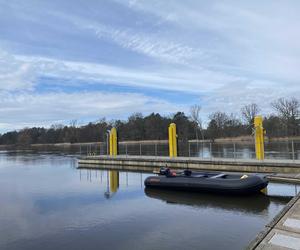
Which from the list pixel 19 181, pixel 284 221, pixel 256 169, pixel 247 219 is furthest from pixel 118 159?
pixel 284 221

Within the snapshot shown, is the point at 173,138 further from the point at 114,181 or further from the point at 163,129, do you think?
the point at 163,129

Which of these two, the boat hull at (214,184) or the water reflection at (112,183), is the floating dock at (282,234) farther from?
the water reflection at (112,183)

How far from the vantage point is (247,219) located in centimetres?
991

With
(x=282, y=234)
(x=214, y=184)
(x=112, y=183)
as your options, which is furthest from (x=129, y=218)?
(x=112, y=183)

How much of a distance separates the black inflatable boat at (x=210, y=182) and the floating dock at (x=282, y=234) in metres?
4.36

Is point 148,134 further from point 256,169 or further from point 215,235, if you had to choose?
point 215,235

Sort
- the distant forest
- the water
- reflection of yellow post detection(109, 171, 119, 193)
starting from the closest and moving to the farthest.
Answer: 1. the water
2. reflection of yellow post detection(109, 171, 119, 193)
3. the distant forest

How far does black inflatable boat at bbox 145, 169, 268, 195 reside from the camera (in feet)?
41.2

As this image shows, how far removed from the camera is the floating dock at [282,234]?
5.95 m

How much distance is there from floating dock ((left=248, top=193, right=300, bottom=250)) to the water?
96 centimetres

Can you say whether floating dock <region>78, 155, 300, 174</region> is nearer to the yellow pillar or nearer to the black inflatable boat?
the yellow pillar

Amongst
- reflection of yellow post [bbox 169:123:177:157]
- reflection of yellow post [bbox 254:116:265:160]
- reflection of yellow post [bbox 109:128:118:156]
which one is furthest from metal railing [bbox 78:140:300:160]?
reflection of yellow post [bbox 169:123:177:157]

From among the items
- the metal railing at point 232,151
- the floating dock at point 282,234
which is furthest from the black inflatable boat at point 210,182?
the metal railing at point 232,151

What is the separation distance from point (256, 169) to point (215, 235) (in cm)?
933
